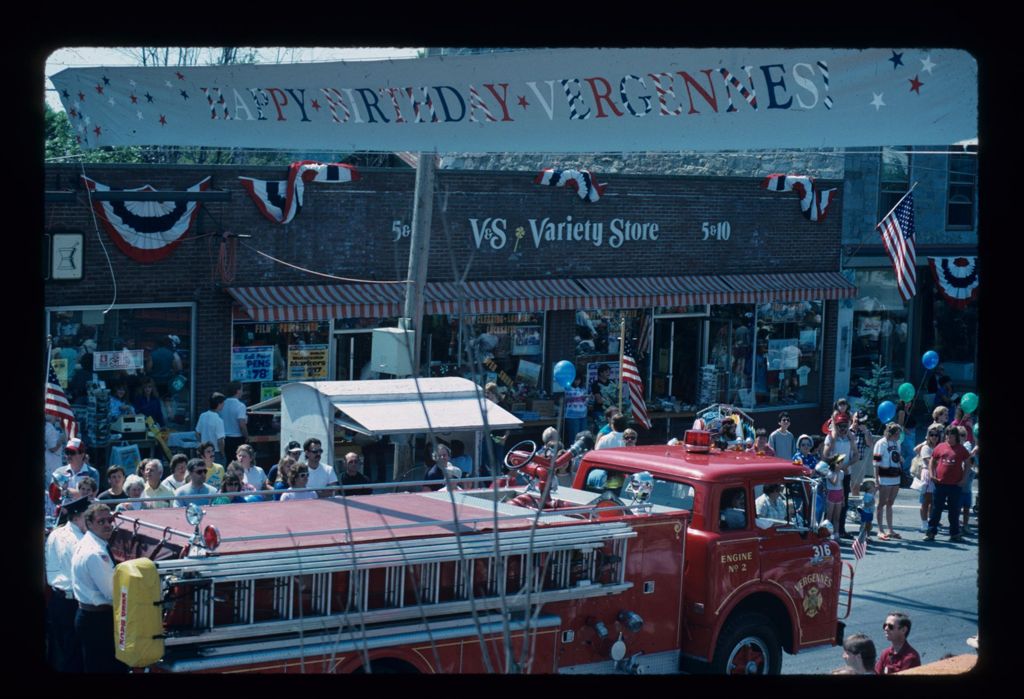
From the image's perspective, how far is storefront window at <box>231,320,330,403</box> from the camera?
16.7m

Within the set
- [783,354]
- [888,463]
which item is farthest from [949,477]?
[783,354]

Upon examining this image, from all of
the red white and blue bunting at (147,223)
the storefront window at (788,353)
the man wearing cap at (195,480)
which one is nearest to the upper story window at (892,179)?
the storefront window at (788,353)

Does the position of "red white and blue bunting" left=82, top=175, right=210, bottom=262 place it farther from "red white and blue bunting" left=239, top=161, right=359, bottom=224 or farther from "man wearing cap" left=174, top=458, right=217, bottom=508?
"man wearing cap" left=174, top=458, right=217, bottom=508

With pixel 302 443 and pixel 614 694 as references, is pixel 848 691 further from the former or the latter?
pixel 302 443

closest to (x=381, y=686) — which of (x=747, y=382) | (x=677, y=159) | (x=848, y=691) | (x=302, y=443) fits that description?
(x=848, y=691)

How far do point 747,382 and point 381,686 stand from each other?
1917 centimetres

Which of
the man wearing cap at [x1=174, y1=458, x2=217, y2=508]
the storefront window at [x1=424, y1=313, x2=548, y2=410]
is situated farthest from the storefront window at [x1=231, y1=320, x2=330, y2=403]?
the man wearing cap at [x1=174, y1=458, x2=217, y2=508]

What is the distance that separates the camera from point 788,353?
22.4 m

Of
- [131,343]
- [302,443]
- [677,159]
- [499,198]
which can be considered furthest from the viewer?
[677,159]

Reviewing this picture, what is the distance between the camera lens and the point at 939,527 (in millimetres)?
16094

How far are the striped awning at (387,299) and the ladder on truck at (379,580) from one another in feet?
25.0

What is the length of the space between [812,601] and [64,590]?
17.4 ft

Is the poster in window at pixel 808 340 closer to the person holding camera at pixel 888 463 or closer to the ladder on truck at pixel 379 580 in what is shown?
the person holding camera at pixel 888 463

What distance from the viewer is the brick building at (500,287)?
15.9 meters
